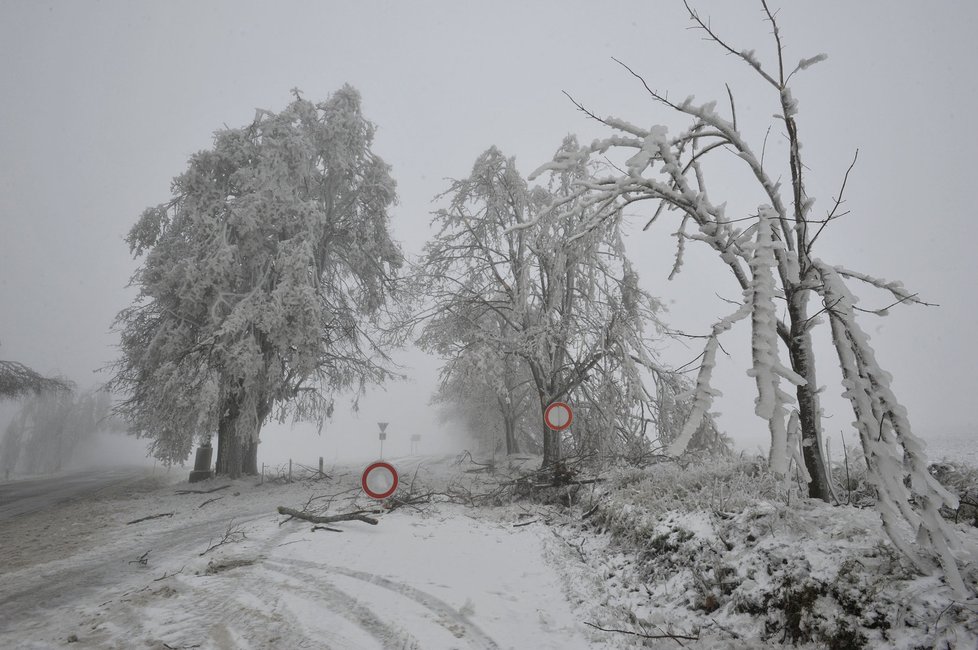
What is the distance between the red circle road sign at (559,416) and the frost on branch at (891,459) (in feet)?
20.4

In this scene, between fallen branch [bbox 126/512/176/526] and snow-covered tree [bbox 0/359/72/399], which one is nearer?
fallen branch [bbox 126/512/176/526]

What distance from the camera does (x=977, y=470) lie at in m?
4.06

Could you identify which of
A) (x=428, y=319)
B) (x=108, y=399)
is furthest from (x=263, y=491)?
(x=108, y=399)

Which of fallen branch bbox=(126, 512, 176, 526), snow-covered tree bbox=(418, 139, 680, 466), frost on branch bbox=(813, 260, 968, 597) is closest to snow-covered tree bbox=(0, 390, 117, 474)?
fallen branch bbox=(126, 512, 176, 526)

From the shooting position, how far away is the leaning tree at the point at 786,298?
2133mm

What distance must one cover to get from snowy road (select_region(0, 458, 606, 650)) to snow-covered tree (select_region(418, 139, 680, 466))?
390 cm

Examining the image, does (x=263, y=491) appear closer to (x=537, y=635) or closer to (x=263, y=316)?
(x=263, y=316)

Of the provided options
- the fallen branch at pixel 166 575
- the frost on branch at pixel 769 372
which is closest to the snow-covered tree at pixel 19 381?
the fallen branch at pixel 166 575

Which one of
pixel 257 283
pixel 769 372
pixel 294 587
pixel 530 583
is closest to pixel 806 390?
pixel 769 372

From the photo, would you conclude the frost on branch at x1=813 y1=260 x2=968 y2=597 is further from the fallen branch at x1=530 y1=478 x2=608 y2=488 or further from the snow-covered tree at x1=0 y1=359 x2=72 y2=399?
the snow-covered tree at x1=0 y1=359 x2=72 y2=399

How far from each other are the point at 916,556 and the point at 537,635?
2.55 metres

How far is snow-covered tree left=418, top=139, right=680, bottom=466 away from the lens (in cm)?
973

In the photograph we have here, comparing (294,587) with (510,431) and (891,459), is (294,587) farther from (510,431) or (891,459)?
(510,431)

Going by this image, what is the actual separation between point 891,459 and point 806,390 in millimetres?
1233
